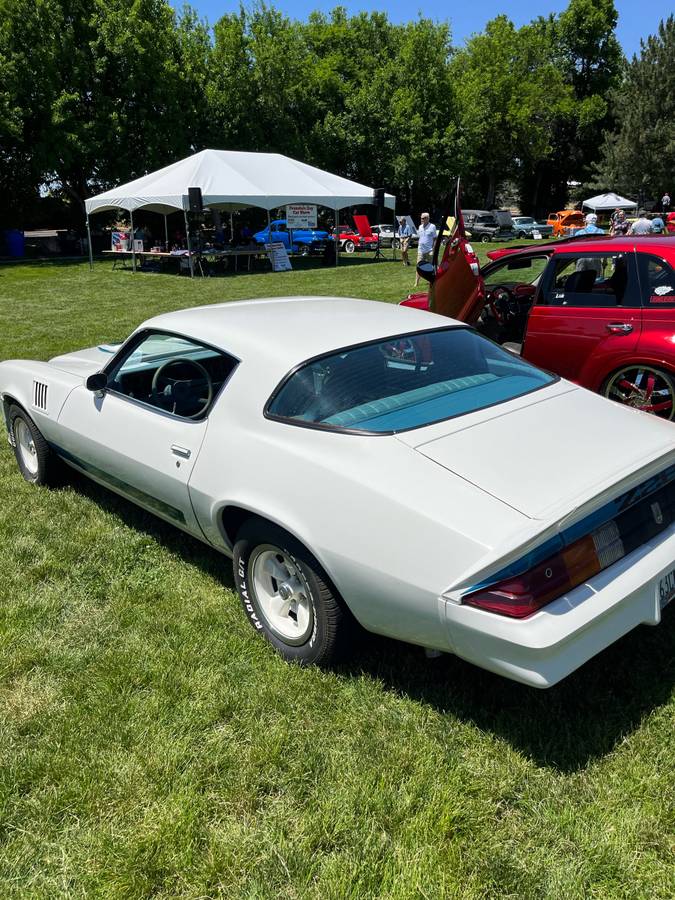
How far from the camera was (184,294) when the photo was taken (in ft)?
53.4

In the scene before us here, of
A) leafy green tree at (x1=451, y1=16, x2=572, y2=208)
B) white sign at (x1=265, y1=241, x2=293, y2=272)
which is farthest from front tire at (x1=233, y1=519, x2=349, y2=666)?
leafy green tree at (x1=451, y1=16, x2=572, y2=208)

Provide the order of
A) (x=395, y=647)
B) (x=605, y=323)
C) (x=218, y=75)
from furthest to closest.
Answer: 1. (x=218, y=75)
2. (x=605, y=323)
3. (x=395, y=647)

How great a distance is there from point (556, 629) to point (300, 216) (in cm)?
2224

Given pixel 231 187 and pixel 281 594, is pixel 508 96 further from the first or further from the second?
pixel 281 594

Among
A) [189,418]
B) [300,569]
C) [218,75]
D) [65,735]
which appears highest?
[218,75]

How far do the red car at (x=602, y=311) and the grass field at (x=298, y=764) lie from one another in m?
2.36

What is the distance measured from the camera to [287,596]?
292 cm

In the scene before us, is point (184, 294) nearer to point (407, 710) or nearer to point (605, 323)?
point (605, 323)

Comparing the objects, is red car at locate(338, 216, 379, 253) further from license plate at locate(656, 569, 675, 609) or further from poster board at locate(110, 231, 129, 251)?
license plate at locate(656, 569, 675, 609)

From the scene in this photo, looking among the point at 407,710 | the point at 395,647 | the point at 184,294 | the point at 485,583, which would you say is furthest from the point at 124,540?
the point at 184,294

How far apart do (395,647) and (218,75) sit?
35.9 meters

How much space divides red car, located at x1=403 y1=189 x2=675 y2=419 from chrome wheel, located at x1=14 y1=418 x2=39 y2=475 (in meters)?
3.55

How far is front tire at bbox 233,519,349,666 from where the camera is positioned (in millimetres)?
2637

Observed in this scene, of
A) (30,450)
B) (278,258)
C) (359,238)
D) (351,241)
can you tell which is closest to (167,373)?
(30,450)
